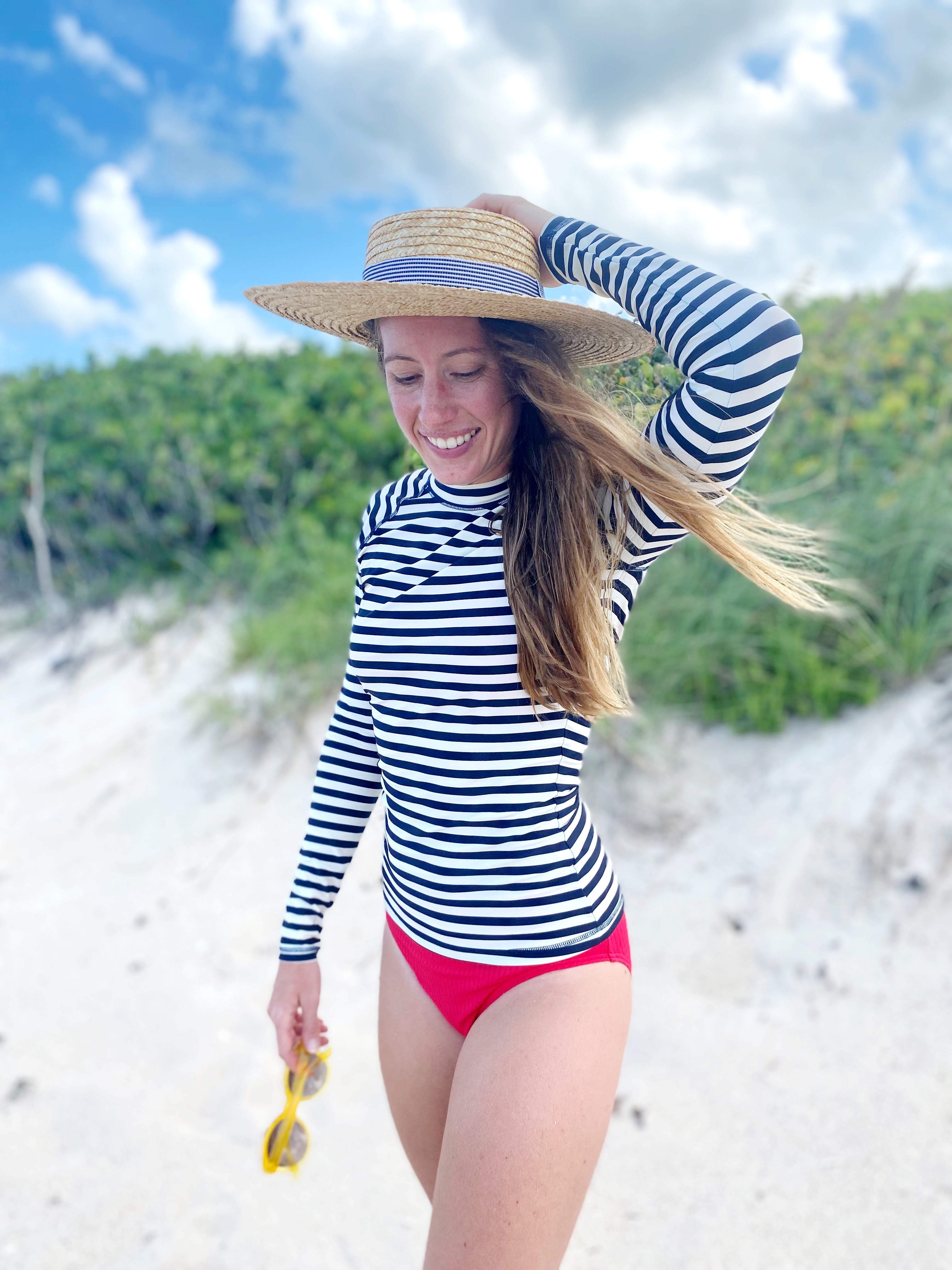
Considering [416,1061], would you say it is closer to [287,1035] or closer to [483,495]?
[287,1035]

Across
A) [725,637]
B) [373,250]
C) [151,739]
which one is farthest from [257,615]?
[373,250]

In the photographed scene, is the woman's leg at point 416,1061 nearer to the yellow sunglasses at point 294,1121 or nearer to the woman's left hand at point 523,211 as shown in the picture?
the yellow sunglasses at point 294,1121

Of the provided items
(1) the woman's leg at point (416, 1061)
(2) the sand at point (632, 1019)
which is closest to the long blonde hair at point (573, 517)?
(1) the woman's leg at point (416, 1061)

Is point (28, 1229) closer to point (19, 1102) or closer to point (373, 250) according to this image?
point (19, 1102)

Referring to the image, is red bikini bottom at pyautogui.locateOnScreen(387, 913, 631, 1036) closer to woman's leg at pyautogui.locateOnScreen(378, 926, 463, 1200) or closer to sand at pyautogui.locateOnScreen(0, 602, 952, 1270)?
woman's leg at pyautogui.locateOnScreen(378, 926, 463, 1200)

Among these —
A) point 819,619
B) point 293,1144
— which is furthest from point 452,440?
point 819,619

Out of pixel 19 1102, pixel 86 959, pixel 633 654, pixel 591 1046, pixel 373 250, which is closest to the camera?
pixel 591 1046

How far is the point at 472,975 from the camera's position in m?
1.43

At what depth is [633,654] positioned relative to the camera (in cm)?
382

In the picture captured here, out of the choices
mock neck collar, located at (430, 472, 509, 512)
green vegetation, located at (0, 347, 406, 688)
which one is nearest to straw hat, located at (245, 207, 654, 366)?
mock neck collar, located at (430, 472, 509, 512)

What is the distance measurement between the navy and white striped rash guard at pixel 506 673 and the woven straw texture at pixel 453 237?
0.32 feet

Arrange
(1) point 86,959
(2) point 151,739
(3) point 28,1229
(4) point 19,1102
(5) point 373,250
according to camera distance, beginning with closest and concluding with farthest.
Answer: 1. (5) point 373,250
2. (3) point 28,1229
3. (4) point 19,1102
4. (1) point 86,959
5. (2) point 151,739

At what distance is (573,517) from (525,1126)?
908mm

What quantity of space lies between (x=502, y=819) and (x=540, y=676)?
0.77 feet
